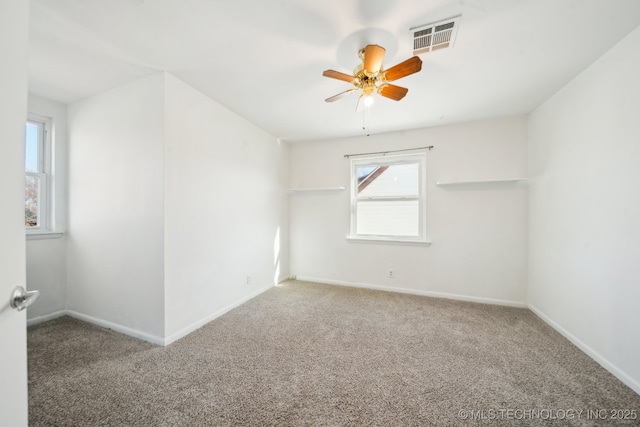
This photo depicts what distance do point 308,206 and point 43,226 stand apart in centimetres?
337

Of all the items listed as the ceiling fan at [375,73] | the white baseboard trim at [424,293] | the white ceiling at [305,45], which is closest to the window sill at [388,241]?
the white baseboard trim at [424,293]

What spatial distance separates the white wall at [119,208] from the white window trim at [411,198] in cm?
270

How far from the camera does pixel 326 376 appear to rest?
1785mm

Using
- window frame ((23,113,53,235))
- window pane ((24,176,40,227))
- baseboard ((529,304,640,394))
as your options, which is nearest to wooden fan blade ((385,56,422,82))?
baseboard ((529,304,640,394))

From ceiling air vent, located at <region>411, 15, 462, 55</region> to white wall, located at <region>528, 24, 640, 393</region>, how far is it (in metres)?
1.32

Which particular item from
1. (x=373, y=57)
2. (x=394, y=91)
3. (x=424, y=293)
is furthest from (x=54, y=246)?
(x=424, y=293)

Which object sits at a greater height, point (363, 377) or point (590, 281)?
point (590, 281)

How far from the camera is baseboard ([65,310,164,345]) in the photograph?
7.24ft

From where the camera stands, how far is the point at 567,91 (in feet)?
7.68

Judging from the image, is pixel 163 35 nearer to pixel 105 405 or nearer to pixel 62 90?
pixel 62 90

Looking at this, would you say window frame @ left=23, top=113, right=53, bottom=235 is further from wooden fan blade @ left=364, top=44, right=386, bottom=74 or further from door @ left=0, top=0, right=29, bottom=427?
wooden fan blade @ left=364, top=44, right=386, bottom=74

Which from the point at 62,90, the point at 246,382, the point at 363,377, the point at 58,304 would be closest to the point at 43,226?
the point at 58,304

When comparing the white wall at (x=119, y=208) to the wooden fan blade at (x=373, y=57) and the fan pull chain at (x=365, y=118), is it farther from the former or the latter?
the fan pull chain at (x=365, y=118)

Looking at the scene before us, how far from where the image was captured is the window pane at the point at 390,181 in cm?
366
